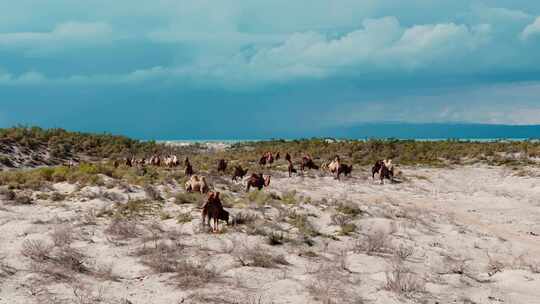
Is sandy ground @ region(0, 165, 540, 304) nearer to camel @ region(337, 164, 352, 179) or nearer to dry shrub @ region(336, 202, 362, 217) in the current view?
dry shrub @ region(336, 202, 362, 217)

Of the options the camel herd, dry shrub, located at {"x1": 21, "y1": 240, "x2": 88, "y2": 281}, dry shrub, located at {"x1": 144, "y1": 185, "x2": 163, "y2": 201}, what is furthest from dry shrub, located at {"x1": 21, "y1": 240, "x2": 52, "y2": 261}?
dry shrub, located at {"x1": 144, "y1": 185, "x2": 163, "y2": 201}

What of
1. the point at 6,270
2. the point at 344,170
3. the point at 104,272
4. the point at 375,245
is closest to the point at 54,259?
the point at 6,270

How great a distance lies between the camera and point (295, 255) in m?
9.63

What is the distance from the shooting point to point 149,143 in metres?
66.8

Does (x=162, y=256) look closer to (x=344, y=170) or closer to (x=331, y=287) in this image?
(x=331, y=287)

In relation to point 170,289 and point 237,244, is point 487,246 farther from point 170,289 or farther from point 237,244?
point 170,289

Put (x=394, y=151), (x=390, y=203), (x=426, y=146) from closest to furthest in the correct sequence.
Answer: (x=390, y=203) → (x=394, y=151) → (x=426, y=146)

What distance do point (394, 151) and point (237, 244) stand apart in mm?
33107

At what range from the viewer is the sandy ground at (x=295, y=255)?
7363mm

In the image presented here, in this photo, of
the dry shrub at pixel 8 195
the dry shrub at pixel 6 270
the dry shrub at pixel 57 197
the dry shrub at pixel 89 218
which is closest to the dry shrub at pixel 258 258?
the dry shrub at pixel 6 270

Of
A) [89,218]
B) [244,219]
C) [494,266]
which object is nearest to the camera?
[494,266]

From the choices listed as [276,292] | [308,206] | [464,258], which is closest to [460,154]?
[308,206]

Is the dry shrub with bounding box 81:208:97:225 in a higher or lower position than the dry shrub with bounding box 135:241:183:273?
higher

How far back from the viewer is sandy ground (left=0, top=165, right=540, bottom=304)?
7363 mm
